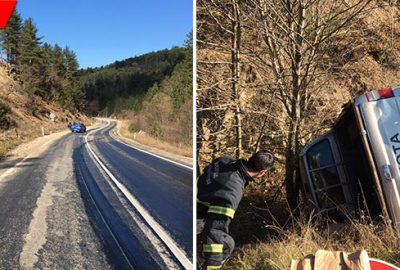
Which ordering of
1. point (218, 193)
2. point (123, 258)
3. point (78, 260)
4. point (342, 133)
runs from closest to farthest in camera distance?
point (78, 260)
point (123, 258)
point (218, 193)
point (342, 133)

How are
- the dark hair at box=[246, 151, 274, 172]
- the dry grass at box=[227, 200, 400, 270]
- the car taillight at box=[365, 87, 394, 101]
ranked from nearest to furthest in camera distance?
the dark hair at box=[246, 151, 274, 172] < the dry grass at box=[227, 200, 400, 270] < the car taillight at box=[365, 87, 394, 101]

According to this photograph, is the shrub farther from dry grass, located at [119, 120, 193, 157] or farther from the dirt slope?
dry grass, located at [119, 120, 193, 157]

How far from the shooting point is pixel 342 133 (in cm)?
618

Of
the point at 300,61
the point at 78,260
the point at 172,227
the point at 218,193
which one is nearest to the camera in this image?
the point at 78,260

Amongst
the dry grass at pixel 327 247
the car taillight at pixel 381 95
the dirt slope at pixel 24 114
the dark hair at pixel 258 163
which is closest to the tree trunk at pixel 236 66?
the car taillight at pixel 381 95

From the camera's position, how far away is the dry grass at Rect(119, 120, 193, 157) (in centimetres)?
212

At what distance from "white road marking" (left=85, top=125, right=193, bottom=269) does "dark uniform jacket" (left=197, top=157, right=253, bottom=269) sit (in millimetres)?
588

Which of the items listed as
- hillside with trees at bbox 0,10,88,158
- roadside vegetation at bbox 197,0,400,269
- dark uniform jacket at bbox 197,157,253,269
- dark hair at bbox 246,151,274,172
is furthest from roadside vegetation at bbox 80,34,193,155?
roadside vegetation at bbox 197,0,400,269

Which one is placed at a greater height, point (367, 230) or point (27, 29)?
point (27, 29)

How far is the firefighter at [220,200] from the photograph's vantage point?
9.60 ft

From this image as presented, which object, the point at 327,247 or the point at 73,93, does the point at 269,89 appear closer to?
the point at 327,247

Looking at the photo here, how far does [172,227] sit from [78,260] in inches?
31.7

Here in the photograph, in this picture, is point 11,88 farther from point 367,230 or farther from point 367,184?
point 367,184

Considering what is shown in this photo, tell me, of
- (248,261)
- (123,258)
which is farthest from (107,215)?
(248,261)
